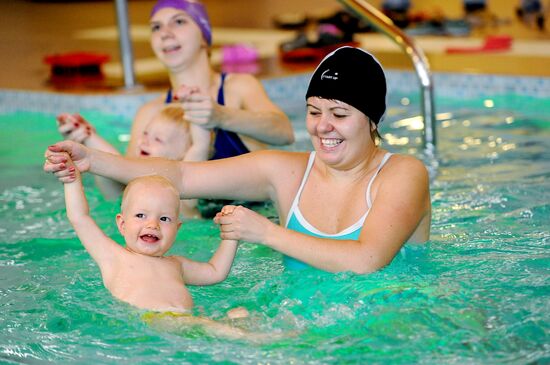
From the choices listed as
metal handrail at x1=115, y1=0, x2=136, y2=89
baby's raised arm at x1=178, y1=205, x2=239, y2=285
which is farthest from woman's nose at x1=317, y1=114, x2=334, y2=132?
metal handrail at x1=115, y1=0, x2=136, y2=89

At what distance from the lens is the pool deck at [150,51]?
29.3 feet

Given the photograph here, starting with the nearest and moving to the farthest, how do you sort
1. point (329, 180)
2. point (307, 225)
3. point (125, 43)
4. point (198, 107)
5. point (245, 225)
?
point (245, 225) < point (307, 225) < point (329, 180) < point (198, 107) < point (125, 43)

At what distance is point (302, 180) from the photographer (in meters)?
3.92

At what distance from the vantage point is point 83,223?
3547 mm

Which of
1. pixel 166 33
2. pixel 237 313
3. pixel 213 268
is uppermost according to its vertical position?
pixel 166 33

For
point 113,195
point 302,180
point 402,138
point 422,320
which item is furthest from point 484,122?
point 422,320

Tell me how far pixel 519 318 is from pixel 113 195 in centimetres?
249

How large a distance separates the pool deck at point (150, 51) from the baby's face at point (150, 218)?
500 centimetres

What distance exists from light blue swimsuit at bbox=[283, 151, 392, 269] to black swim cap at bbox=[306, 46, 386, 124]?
29 centimetres

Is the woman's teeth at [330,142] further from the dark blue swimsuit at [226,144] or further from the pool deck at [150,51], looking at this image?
the pool deck at [150,51]

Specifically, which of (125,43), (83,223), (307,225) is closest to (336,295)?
(307,225)

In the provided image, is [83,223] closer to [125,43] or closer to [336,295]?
[336,295]

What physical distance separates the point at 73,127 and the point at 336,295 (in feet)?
5.81

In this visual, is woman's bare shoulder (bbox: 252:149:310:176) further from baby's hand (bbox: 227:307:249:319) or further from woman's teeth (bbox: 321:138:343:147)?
baby's hand (bbox: 227:307:249:319)
